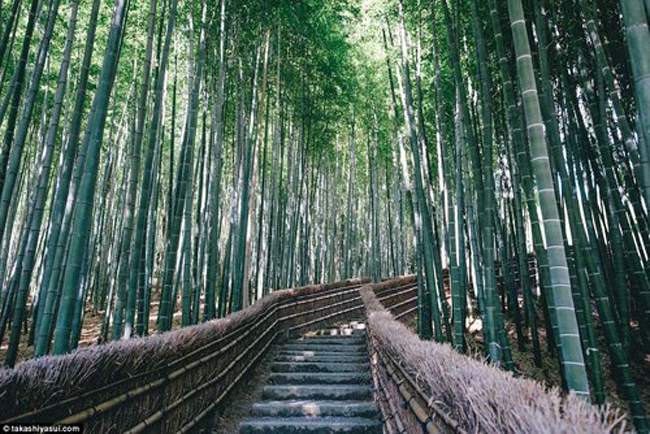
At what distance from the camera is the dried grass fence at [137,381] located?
1.19 metres

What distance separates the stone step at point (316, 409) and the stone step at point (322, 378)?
61 cm

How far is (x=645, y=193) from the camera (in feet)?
6.69

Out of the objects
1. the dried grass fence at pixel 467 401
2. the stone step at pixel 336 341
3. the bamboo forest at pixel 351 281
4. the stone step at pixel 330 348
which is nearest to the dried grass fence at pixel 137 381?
the bamboo forest at pixel 351 281

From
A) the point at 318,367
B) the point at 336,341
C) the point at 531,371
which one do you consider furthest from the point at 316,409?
the point at 531,371

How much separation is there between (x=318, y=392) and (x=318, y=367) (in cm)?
72

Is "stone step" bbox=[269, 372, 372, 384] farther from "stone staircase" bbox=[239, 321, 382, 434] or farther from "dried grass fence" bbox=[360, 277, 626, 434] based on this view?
"dried grass fence" bbox=[360, 277, 626, 434]

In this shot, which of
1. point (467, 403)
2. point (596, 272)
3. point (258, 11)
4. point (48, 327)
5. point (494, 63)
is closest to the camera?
point (467, 403)

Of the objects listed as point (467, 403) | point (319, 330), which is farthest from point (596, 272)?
point (319, 330)

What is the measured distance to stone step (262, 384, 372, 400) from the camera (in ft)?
11.1

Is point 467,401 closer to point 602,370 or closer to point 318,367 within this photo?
point 318,367

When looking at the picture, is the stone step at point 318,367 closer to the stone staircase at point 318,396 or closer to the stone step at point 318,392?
the stone staircase at point 318,396

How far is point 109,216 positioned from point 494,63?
816cm

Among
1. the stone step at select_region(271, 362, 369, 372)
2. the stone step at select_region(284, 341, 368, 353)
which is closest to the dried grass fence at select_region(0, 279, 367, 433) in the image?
Result: the stone step at select_region(271, 362, 369, 372)

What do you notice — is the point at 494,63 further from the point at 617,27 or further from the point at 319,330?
the point at 319,330
